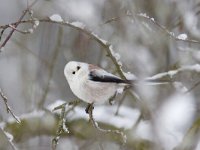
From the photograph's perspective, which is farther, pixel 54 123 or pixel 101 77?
pixel 54 123

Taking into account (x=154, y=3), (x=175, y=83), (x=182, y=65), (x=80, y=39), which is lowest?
(x=175, y=83)

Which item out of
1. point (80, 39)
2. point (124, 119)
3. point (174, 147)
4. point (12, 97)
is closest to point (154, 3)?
point (80, 39)

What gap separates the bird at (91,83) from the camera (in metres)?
2.06

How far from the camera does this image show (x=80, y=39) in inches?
130

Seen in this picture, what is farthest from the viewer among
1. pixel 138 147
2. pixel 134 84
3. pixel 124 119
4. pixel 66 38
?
pixel 66 38

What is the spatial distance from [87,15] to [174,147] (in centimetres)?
155

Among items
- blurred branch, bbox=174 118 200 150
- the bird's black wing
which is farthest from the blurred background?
the bird's black wing

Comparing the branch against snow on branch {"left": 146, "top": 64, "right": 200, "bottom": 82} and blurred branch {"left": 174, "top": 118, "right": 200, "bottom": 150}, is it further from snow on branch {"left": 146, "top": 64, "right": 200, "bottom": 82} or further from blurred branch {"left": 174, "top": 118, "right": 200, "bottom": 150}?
snow on branch {"left": 146, "top": 64, "right": 200, "bottom": 82}

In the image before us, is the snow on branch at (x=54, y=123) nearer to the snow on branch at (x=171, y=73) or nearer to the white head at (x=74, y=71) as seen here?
the snow on branch at (x=171, y=73)

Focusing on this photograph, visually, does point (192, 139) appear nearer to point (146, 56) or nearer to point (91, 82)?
point (91, 82)

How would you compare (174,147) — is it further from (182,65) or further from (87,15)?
(87,15)

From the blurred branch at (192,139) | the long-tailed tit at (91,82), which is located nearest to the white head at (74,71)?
the long-tailed tit at (91,82)

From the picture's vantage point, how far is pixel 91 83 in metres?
2.11

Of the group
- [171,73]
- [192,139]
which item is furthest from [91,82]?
[192,139]
